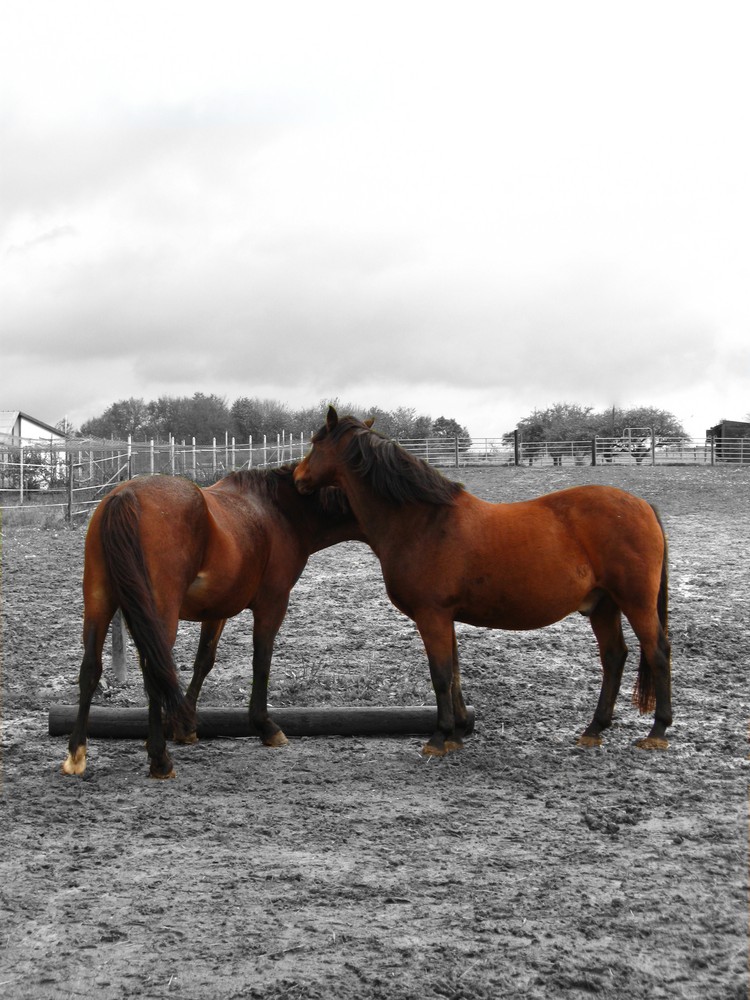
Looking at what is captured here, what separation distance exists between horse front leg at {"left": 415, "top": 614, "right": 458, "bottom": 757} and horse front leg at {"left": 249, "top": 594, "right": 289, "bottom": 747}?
0.94m

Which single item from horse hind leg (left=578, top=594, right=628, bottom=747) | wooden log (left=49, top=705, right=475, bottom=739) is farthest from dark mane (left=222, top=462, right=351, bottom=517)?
horse hind leg (left=578, top=594, right=628, bottom=747)

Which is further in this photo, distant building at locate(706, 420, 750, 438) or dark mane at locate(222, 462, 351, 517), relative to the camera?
distant building at locate(706, 420, 750, 438)

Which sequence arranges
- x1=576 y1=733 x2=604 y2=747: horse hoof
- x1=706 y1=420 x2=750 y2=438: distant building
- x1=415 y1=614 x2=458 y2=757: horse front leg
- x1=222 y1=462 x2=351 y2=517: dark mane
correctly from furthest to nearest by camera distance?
x1=706 y1=420 x2=750 y2=438: distant building < x1=222 y1=462 x2=351 y2=517: dark mane < x1=576 y1=733 x2=604 y2=747: horse hoof < x1=415 y1=614 x2=458 y2=757: horse front leg

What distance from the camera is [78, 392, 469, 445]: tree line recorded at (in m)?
49.3

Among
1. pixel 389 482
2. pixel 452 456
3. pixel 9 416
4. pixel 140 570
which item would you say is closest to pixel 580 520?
pixel 389 482

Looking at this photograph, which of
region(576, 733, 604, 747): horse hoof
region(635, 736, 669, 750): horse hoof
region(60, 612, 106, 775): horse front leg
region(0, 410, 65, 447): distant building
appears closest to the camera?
region(60, 612, 106, 775): horse front leg

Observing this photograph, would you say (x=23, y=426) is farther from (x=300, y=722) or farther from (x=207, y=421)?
(x=300, y=722)

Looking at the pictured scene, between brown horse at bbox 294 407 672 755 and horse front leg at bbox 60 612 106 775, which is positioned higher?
brown horse at bbox 294 407 672 755

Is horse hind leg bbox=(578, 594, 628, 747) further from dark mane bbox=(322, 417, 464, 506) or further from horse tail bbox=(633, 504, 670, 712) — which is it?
dark mane bbox=(322, 417, 464, 506)

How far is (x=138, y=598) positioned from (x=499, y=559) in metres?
2.14

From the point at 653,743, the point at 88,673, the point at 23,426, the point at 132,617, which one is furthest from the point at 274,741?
the point at 23,426

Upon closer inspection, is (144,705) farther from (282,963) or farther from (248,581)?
(282,963)

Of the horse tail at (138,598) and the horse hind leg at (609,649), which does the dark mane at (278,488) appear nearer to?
the horse tail at (138,598)

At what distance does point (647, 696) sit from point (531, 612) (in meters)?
0.96
